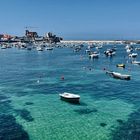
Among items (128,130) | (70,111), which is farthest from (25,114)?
(128,130)

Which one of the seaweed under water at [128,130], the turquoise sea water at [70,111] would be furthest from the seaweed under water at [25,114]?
the seaweed under water at [128,130]

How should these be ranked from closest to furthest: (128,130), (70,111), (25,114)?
(128,130) < (25,114) < (70,111)

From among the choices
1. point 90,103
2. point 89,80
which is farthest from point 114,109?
point 89,80

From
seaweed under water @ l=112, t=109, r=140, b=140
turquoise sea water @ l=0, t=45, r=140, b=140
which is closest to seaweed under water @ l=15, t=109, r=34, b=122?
turquoise sea water @ l=0, t=45, r=140, b=140

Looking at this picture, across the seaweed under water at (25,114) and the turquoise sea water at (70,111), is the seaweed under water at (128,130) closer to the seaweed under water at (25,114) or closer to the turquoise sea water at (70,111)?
the turquoise sea water at (70,111)

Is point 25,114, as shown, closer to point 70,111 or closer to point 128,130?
point 70,111

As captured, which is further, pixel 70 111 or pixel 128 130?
pixel 70 111

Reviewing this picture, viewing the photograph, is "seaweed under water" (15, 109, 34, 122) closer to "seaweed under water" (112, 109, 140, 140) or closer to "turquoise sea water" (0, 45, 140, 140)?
"turquoise sea water" (0, 45, 140, 140)

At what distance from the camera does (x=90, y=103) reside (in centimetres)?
5697

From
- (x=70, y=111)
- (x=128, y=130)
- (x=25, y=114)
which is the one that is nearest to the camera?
(x=128, y=130)

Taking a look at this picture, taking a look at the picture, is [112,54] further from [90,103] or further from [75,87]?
[90,103]

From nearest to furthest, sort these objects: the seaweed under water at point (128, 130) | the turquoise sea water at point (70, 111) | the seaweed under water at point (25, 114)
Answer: the seaweed under water at point (128, 130) → the turquoise sea water at point (70, 111) → the seaweed under water at point (25, 114)

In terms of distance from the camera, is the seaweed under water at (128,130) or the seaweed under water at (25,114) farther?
the seaweed under water at (25,114)

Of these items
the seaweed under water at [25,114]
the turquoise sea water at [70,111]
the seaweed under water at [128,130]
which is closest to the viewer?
the seaweed under water at [128,130]
